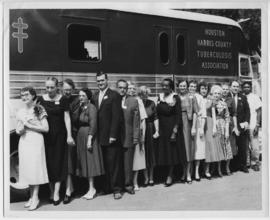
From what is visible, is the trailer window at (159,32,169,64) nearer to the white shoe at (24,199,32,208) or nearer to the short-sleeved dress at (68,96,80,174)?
the short-sleeved dress at (68,96,80,174)

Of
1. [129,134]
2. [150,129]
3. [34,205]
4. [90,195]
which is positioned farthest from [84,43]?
[34,205]

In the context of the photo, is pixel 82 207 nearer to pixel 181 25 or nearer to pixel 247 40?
pixel 181 25

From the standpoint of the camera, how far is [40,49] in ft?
13.6

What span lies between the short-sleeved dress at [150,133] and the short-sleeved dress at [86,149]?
546 mm

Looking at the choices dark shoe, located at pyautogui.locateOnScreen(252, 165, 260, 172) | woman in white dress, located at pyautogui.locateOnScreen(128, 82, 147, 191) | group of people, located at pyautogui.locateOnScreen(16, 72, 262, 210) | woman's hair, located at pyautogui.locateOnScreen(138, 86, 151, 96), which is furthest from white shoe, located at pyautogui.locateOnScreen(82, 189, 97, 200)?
dark shoe, located at pyautogui.locateOnScreen(252, 165, 260, 172)

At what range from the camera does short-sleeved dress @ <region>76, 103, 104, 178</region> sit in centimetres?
417

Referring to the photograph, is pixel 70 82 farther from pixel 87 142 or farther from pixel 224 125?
pixel 224 125

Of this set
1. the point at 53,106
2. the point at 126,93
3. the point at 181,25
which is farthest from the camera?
the point at 181,25

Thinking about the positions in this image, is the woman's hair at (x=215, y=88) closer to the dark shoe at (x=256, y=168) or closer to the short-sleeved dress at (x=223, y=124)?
the short-sleeved dress at (x=223, y=124)

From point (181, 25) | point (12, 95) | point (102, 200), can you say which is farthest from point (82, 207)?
point (181, 25)

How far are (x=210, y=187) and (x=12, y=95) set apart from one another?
227 cm

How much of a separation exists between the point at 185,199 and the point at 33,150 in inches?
64.0

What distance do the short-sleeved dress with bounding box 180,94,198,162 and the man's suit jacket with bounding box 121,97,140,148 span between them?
1.78 ft

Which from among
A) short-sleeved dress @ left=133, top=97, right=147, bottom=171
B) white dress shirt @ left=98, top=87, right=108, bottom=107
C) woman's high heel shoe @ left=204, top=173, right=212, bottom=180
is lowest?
woman's high heel shoe @ left=204, top=173, right=212, bottom=180
